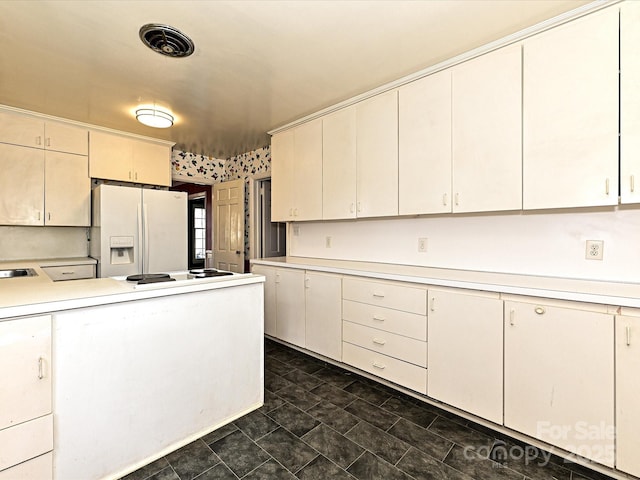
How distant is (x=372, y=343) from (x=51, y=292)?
2.04 metres

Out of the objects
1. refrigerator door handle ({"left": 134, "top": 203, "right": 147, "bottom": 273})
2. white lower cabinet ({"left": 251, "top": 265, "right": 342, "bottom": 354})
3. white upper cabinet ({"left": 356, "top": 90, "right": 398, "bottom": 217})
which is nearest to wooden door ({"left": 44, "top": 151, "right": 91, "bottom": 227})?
refrigerator door handle ({"left": 134, "top": 203, "right": 147, "bottom": 273})

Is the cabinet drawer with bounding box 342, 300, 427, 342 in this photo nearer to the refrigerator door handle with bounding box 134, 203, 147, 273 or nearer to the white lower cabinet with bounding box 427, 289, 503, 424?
the white lower cabinet with bounding box 427, 289, 503, 424

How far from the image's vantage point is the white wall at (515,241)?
1.83 meters

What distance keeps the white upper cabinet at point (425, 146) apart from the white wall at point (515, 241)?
0.30 meters

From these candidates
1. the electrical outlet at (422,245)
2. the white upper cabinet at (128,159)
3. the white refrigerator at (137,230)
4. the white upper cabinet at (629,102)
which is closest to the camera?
the white upper cabinet at (629,102)

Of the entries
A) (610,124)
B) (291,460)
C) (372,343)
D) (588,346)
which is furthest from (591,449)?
(610,124)

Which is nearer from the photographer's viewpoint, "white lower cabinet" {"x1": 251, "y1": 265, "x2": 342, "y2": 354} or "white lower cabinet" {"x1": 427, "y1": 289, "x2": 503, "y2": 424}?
"white lower cabinet" {"x1": 427, "y1": 289, "x2": 503, "y2": 424}

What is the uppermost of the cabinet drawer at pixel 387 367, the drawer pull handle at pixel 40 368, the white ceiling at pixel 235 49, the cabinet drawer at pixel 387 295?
the white ceiling at pixel 235 49

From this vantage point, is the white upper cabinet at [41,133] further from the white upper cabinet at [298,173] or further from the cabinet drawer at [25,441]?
→ the cabinet drawer at [25,441]

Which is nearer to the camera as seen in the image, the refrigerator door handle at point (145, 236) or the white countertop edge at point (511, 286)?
the white countertop edge at point (511, 286)

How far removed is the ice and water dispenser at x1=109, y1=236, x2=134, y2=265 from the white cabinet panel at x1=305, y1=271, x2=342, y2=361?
6.73 feet

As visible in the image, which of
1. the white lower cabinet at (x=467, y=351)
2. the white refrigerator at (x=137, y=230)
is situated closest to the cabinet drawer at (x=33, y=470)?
the white lower cabinet at (x=467, y=351)

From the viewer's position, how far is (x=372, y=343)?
246 cm

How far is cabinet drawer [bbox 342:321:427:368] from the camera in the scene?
2.17 meters
